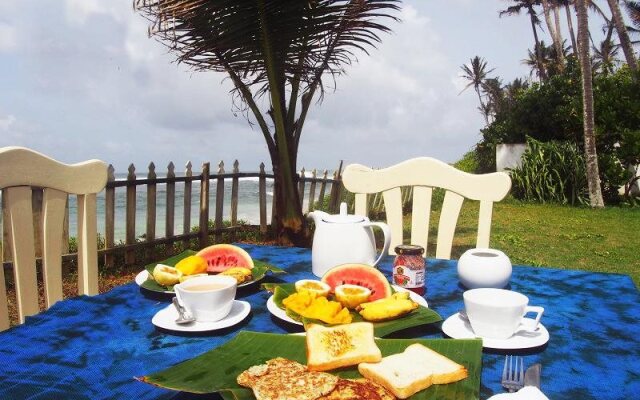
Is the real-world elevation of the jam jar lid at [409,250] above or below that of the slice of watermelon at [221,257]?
above

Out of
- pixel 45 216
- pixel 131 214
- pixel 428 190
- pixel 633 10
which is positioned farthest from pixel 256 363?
pixel 633 10

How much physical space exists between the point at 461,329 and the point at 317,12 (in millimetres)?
3931

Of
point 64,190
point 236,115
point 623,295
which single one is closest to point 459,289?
point 623,295

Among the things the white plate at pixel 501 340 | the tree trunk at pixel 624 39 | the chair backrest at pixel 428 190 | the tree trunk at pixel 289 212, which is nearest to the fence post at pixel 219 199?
the tree trunk at pixel 289 212

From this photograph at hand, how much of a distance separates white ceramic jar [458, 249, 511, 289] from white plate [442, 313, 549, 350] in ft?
1.15

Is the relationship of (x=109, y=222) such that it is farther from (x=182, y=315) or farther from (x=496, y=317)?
(x=496, y=317)

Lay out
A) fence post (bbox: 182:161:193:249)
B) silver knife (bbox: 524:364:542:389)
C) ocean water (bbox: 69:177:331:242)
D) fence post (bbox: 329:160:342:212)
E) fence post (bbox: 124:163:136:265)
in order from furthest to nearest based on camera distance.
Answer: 1. ocean water (bbox: 69:177:331:242)
2. fence post (bbox: 329:160:342:212)
3. fence post (bbox: 182:161:193:249)
4. fence post (bbox: 124:163:136:265)
5. silver knife (bbox: 524:364:542:389)

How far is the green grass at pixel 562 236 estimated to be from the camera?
22.4 ft

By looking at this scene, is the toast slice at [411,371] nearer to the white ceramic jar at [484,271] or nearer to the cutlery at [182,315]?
the cutlery at [182,315]

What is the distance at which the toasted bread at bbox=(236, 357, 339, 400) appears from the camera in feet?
2.87

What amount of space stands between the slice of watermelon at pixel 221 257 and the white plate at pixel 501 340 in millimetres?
874

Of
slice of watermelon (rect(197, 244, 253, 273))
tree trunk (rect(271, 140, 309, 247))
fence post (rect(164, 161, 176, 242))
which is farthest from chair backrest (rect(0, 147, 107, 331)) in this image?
fence post (rect(164, 161, 176, 242))

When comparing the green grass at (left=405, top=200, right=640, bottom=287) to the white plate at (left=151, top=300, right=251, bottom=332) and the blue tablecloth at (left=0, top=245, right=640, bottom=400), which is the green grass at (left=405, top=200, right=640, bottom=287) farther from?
the white plate at (left=151, top=300, right=251, bottom=332)

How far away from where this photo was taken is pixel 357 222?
179 cm
